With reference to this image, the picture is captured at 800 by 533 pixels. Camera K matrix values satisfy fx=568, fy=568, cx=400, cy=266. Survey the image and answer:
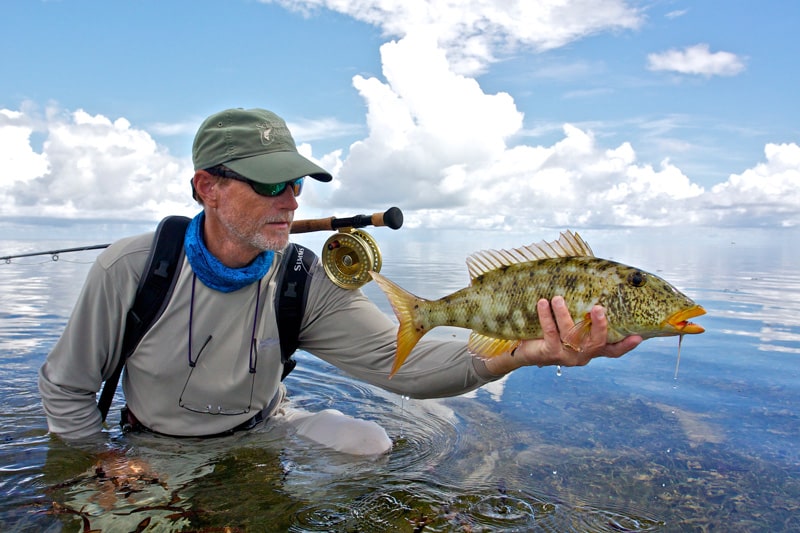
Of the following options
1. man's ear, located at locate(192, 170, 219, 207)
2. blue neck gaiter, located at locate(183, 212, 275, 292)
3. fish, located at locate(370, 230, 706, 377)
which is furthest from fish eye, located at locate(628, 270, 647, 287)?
man's ear, located at locate(192, 170, 219, 207)

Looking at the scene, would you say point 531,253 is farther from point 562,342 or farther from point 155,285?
point 155,285

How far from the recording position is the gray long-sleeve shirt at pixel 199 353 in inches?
171

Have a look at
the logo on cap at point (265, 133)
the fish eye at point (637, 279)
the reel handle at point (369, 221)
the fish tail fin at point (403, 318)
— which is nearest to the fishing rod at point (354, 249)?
the reel handle at point (369, 221)

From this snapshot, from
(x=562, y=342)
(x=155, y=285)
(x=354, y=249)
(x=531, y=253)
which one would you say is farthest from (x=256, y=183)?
(x=562, y=342)

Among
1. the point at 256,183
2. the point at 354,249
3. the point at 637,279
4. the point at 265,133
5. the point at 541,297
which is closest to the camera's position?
the point at 637,279

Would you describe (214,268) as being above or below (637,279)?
below

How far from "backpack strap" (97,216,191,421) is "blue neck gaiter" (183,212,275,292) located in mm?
107

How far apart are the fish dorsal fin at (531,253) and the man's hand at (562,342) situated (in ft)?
1.31

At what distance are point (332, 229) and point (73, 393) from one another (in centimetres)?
245

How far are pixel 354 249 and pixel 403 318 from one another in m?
0.99

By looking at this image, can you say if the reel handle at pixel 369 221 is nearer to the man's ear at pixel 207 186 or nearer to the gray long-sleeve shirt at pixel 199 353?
the gray long-sleeve shirt at pixel 199 353

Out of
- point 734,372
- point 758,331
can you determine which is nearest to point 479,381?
point 734,372

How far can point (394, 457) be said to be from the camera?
503 cm

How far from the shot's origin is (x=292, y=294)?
15.3 feet
